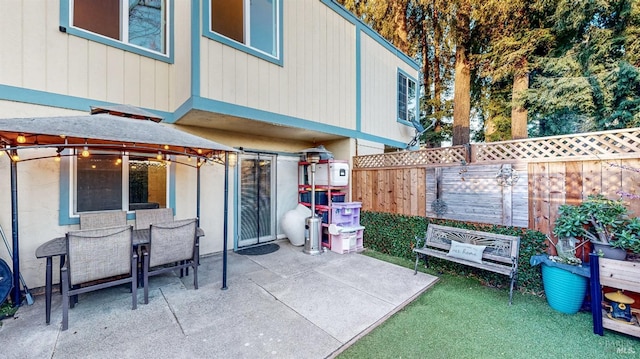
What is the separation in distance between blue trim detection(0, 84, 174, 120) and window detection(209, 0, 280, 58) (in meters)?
2.29

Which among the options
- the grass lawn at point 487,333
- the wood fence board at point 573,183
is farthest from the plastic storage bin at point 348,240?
the wood fence board at point 573,183

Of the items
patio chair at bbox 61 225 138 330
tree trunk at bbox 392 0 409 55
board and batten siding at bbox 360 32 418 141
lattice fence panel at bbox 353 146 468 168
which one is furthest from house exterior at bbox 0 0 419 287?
tree trunk at bbox 392 0 409 55

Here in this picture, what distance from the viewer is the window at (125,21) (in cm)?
394

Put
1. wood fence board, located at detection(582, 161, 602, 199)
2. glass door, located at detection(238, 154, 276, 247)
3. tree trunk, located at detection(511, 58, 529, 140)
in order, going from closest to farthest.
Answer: wood fence board, located at detection(582, 161, 602, 199) < glass door, located at detection(238, 154, 276, 247) < tree trunk, located at detection(511, 58, 529, 140)

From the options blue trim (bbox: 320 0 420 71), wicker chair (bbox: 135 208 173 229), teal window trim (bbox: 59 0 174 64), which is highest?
blue trim (bbox: 320 0 420 71)

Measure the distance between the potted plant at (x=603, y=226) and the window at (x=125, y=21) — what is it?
22.5ft

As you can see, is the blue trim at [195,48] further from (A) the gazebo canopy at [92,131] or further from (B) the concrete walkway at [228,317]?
(B) the concrete walkway at [228,317]

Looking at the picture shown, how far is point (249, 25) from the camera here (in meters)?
4.67

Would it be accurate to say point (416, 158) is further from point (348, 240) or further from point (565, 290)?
point (565, 290)

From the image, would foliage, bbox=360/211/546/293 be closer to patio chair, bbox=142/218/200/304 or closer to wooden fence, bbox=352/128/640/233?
wooden fence, bbox=352/128/640/233

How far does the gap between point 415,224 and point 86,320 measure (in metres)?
5.09

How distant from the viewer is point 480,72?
27.6 feet

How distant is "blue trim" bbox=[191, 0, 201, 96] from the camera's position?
12.7 feet

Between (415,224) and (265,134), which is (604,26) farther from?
(265,134)
